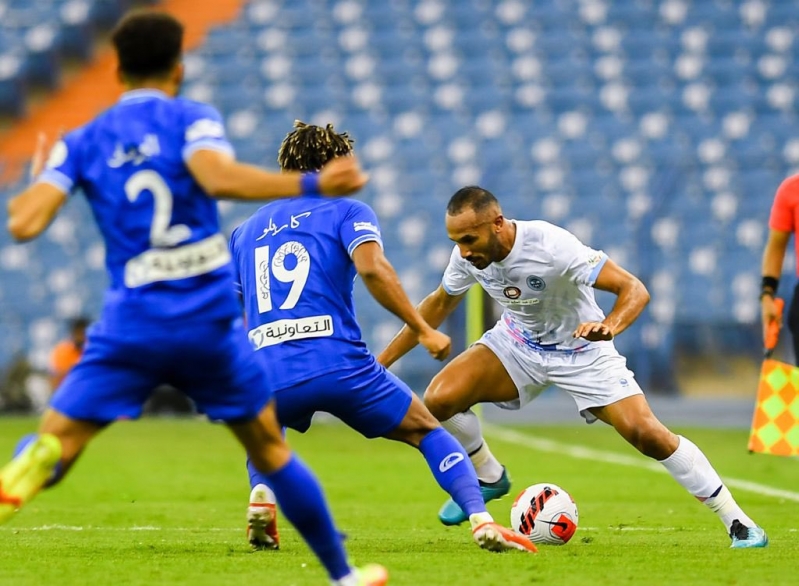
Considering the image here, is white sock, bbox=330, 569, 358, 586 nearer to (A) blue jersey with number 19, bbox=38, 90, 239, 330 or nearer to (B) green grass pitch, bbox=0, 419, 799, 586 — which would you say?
(B) green grass pitch, bbox=0, 419, 799, 586

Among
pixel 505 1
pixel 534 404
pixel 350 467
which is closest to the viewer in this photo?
pixel 350 467

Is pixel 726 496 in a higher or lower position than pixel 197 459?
higher

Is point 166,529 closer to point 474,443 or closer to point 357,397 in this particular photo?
point 474,443

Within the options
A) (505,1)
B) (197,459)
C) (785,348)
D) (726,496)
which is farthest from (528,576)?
(505,1)

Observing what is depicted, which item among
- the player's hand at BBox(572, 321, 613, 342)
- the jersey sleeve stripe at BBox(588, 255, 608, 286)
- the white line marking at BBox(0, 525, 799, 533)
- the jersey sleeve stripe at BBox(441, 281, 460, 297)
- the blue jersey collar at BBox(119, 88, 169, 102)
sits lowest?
the white line marking at BBox(0, 525, 799, 533)

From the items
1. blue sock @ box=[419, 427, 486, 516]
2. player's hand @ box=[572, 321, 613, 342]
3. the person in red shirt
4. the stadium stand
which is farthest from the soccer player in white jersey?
the stadium stand

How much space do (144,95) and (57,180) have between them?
1.27 feet

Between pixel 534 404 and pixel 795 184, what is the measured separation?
1014 cm

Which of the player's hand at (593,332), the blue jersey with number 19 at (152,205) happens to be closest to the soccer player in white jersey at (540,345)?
the player's hand at (593,332)

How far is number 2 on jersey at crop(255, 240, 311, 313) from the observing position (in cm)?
602

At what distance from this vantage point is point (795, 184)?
8344mm

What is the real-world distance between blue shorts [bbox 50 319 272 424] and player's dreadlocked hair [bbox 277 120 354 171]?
1.87 meters

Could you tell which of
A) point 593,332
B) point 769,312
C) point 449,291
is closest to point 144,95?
point 593,332

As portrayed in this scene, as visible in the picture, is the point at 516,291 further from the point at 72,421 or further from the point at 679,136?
the point at 679,136
